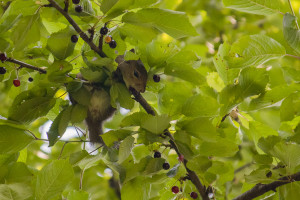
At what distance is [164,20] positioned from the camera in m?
1.09

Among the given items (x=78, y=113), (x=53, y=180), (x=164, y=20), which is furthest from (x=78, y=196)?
(x=164, y=20)

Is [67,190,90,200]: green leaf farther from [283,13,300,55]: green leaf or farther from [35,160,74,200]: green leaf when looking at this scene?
[283,13,300,55]: green leaf

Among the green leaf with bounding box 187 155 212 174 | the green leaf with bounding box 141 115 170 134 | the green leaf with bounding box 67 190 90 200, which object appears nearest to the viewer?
the green leaf with bounding box 141 115 170 134

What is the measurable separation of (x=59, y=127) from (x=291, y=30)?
27.0 inches

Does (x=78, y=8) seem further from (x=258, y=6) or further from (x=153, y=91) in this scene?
(x=258, y=6)

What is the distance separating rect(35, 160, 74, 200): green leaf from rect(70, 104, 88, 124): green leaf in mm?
126

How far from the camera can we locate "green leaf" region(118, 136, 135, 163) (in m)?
1.03

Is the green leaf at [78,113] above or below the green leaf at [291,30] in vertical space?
below

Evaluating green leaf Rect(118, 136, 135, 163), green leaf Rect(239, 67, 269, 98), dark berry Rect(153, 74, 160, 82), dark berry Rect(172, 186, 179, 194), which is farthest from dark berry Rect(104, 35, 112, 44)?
dark berry Rect(172, 186, 179, 194)

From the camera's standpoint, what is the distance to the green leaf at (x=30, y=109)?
119 centimetres

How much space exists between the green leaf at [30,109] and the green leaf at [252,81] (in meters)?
0.56

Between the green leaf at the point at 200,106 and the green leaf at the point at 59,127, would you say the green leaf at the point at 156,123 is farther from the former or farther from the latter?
the green leaf at the point at 59,127

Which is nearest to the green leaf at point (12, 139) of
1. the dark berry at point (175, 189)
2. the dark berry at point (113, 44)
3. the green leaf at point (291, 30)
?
the dark berry at point (113, 44)

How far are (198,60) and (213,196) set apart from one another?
1.41ft
